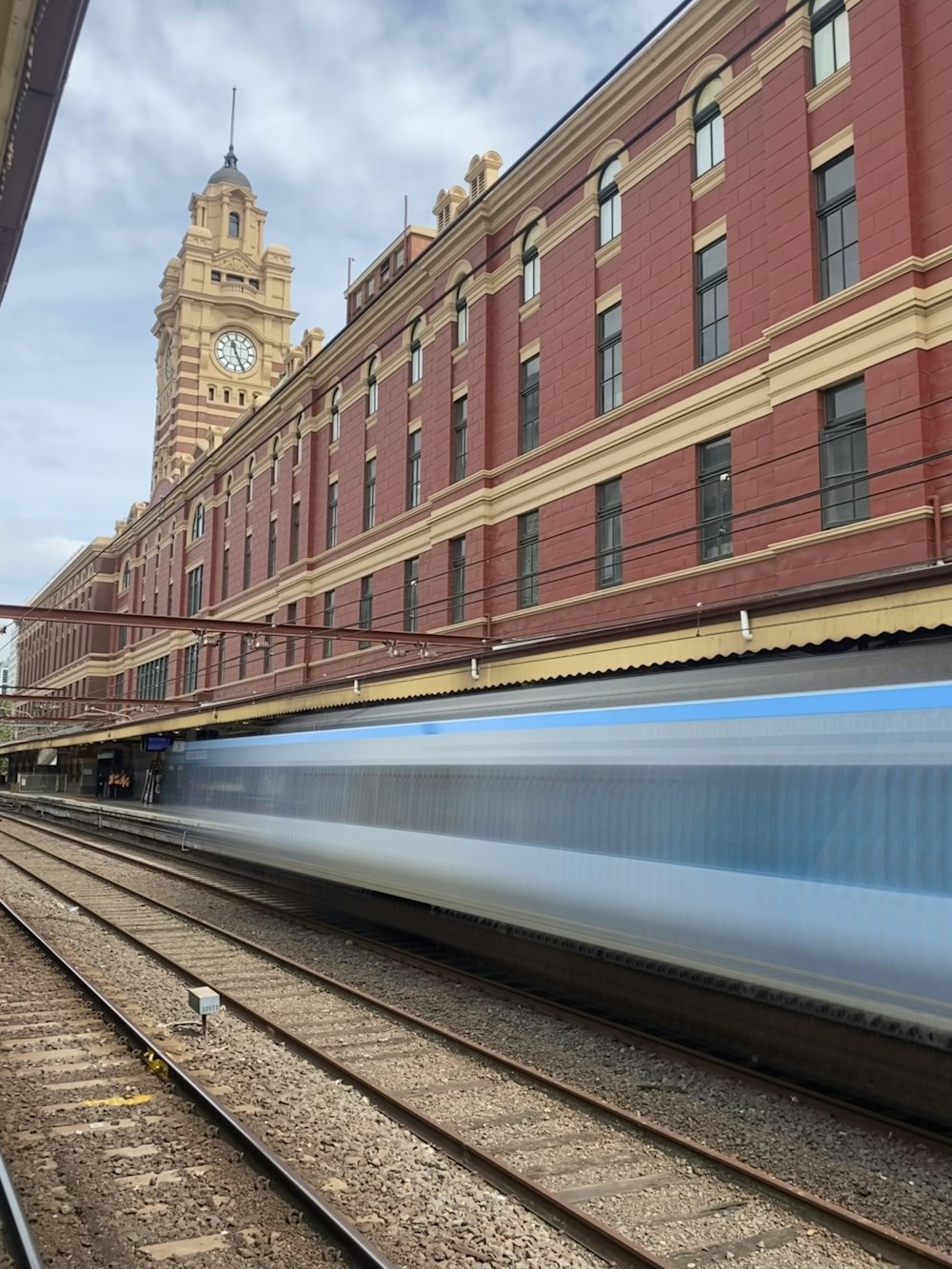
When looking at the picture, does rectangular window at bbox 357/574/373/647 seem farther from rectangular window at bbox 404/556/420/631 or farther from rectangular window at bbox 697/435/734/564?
rectangular window at bbox 697/435/734/564

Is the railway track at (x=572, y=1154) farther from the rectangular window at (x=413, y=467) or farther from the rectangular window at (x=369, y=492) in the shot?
the rectangular window at (x=369, y=492)

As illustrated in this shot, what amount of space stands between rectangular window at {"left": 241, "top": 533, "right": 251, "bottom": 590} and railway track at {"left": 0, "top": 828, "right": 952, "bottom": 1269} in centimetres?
3155

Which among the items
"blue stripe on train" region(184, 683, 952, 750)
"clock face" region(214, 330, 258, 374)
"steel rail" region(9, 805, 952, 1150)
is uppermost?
"clock face" region(214, 330, 258, 374)

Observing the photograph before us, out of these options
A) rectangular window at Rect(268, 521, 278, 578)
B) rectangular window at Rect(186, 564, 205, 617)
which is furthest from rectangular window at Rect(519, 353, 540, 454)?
rectangular window at Rect(186, 564, 205, 617)

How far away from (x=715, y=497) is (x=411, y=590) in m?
12.3

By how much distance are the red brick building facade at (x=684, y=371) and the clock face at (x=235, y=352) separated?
45499mm

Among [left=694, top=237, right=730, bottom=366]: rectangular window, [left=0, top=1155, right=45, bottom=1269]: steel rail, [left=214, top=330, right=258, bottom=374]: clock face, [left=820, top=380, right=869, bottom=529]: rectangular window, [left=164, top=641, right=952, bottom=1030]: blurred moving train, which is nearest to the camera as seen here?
[left=0, top=1155, right=45, bottom=1269]: steel rail

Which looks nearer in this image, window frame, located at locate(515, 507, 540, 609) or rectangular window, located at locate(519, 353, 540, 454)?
window frame, located at locate(515, 507, 540, 609)

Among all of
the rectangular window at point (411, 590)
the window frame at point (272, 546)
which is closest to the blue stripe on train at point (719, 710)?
the rectangular window at point (411, 590)

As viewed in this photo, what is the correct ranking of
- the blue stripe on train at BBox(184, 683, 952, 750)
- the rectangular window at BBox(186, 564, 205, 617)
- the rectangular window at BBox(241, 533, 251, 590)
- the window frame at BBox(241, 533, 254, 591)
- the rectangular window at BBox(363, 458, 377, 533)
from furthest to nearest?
1. the rectangular window at BBox(186, 564, 205, 617)
2. the rectangular window at BBox(241, 533, 251, 590)
3. the window frame at BBox(241, 533, 254, 591)
4. the rectangular window at BBox(363, 458, 377, 533)
5. the blue stripe on train at BBox(184, 683, 952, 750)

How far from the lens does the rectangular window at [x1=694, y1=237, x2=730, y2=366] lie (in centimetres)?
1892

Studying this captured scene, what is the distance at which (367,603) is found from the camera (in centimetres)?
3164

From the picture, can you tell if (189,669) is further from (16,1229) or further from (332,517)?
(16,1229)

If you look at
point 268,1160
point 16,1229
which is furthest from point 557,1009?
point 16,1229
